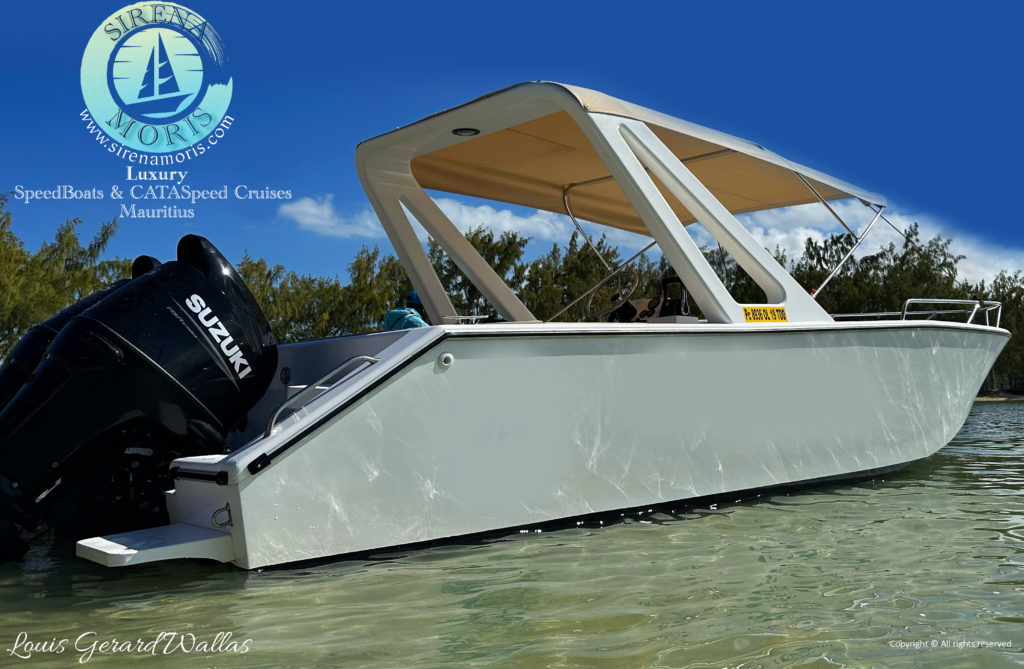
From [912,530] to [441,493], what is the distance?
2.29m

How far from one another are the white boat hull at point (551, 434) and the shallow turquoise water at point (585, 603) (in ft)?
0.59

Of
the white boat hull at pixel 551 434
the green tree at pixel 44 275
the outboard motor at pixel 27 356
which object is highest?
the green tree at pixel 44 275

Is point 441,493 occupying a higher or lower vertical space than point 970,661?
higher

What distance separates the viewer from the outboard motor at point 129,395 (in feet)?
10.8

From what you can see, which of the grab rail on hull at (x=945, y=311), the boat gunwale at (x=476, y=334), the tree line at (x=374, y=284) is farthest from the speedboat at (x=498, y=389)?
the tree line at (x=374, y=284)

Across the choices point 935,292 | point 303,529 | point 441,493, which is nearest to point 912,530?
point 441,493

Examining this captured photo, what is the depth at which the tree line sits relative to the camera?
20578 millimetres

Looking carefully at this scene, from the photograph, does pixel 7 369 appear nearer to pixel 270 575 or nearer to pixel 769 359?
pixel 270 575

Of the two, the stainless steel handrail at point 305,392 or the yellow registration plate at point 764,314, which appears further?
the yellow registration plate at point 764,314

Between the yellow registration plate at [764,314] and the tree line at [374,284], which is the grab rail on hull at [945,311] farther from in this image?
the tree line at [374,284]

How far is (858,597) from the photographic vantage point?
300 cm

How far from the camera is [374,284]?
25.1 metres

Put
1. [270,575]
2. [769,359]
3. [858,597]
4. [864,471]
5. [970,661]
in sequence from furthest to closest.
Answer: [864,471] < [769,359] < [270,575] < [858,597] < [970,661]

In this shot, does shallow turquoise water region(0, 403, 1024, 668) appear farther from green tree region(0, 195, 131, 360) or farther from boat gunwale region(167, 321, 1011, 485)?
green tree region(0, 195, 131, 360)
